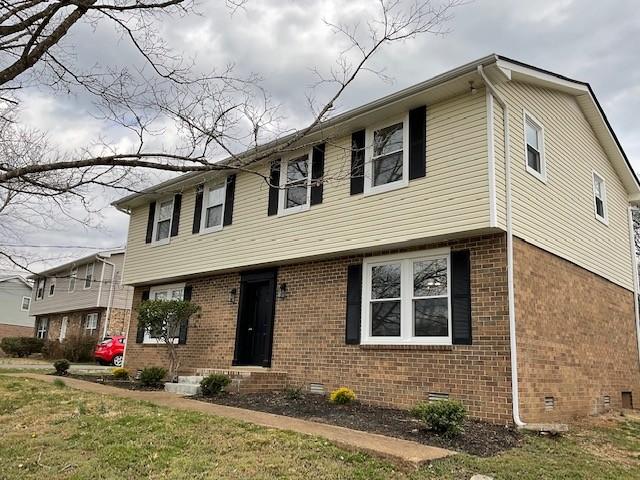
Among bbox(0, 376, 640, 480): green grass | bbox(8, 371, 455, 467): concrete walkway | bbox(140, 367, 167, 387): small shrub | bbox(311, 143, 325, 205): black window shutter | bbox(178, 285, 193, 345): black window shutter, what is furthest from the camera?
bbox(178, 285, 193, 345): black window shutter

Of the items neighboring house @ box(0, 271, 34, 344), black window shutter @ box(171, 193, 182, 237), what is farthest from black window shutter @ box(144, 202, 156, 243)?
neighboring house @ box(0, 271, 34, 344)

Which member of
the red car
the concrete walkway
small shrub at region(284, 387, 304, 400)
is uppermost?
the red car

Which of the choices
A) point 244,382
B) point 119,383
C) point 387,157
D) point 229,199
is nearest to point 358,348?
point 244,382

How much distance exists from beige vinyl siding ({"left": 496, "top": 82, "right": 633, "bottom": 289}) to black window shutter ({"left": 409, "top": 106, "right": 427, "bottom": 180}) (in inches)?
54.0

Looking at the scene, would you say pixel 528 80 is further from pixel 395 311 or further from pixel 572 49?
pixel 395 311

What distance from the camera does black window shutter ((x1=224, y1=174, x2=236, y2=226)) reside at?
43.0 ft

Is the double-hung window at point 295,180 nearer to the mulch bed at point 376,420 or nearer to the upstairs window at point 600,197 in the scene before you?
the mulch bed at point 376,420

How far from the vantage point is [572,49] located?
10.5m

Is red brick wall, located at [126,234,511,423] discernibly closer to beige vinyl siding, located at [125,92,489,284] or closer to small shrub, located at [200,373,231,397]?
beige vinyl siding, located at [125,92,489,284]

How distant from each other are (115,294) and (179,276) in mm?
13780

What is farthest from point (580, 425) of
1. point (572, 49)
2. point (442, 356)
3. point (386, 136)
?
point (572, 49)

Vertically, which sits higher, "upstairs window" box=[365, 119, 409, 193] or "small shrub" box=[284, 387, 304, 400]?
"upstairs window" box=[365, 119, 409, 193]

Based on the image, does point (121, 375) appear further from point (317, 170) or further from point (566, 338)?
point (566, 338)

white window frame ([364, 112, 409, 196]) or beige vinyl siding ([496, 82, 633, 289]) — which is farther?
white window frame ([364, 112, 409, 196])
